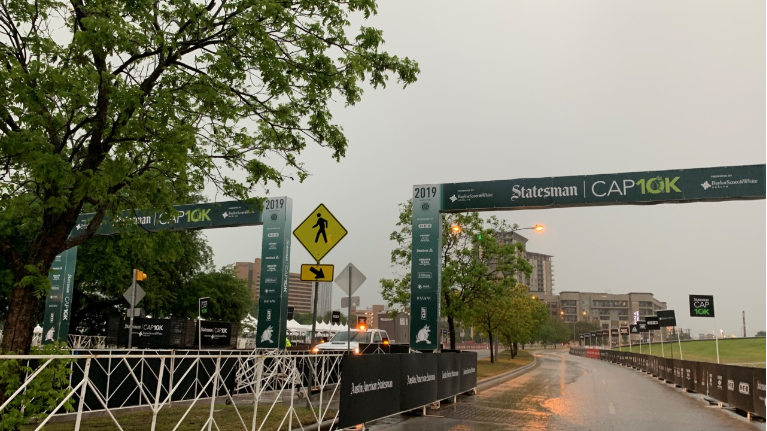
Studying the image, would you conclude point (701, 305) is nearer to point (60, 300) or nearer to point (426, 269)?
point (426, 269)

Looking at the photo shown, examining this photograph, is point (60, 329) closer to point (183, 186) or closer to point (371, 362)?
point (183, 186)

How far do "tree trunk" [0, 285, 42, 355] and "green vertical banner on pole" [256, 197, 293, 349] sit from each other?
1366 centimetres

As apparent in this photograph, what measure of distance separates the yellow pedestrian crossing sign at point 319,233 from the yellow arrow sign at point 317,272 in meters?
0.25

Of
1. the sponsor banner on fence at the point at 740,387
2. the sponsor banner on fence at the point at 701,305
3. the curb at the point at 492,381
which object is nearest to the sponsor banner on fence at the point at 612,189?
the sponsor banner on fence at the point at 740,387

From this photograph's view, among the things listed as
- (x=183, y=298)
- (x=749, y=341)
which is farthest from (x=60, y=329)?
(x=749, y=341)

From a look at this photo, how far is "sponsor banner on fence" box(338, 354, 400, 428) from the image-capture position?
9344 millimetres

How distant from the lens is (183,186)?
10.5 meters

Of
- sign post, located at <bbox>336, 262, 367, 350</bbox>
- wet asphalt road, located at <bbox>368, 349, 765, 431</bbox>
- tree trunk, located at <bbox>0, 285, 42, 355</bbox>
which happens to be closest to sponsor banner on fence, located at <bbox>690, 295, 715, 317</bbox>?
wet asphalt road, located at <bbox>368, 349, 765, 431</bbox>

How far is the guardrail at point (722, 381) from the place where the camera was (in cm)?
1335

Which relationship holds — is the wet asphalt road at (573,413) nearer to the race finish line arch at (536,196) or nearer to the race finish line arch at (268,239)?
the race finish line arch at (536,196)

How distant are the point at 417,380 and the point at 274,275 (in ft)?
37.1

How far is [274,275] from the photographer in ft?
74.6

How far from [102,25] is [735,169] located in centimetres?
1831

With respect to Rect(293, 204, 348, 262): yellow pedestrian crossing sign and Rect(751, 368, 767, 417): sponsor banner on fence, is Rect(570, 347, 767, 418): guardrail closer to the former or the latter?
Rect(751, 368, 767, 417): sponsor banner on fence
